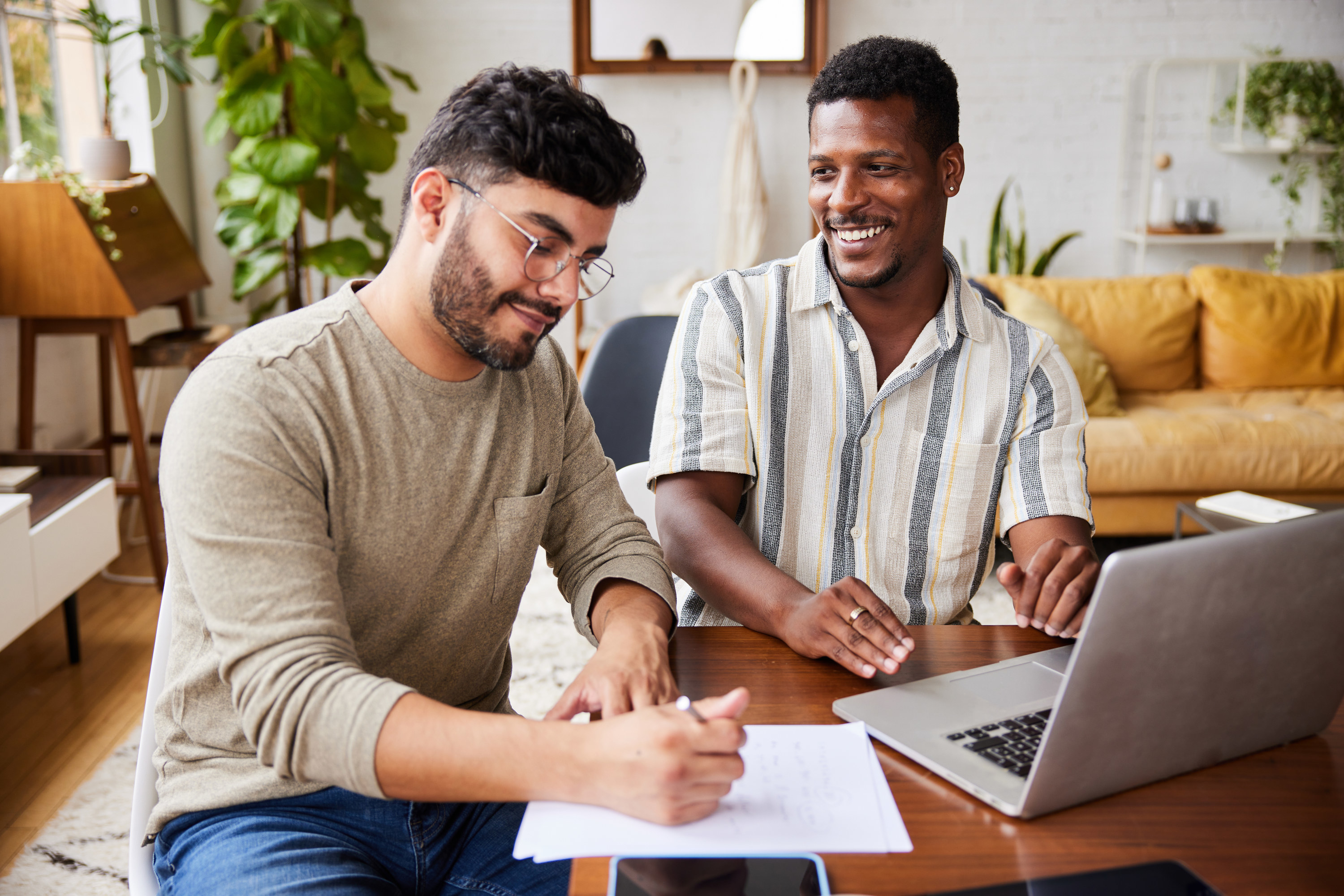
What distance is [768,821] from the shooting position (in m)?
0.78

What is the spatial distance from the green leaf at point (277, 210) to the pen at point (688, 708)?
331 centimetres

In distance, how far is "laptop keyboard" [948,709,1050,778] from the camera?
86 centimetres

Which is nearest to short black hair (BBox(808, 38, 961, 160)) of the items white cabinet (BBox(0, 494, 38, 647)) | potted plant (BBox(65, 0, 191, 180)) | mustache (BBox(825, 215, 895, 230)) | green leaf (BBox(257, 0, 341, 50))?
mustache (BBox(825, 215, 895, 230))

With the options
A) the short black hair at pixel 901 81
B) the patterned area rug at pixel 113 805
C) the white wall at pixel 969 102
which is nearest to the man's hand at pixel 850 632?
the short black hair at pixel 901 81

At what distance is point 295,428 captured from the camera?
0.95 meters

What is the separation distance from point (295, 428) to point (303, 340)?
0.33 feet

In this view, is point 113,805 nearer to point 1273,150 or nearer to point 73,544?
point 73,544

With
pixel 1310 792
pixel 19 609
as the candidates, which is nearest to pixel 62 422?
pixel 19 609

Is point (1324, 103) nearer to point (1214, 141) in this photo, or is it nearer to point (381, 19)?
point (1214, 141)

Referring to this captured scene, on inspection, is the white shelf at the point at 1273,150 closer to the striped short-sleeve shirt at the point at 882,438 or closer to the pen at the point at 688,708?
the striped short-sleeve shirt at the point at 882,438

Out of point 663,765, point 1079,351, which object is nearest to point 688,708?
point 663,765

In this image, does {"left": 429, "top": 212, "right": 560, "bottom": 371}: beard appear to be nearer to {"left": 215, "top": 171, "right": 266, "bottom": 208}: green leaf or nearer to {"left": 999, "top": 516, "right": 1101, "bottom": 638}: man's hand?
{"left": 999, "top": 516, "right": 1101, "bottom": 638}: man's hand

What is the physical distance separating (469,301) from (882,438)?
2.17 feet

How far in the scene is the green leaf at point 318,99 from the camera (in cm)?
361
